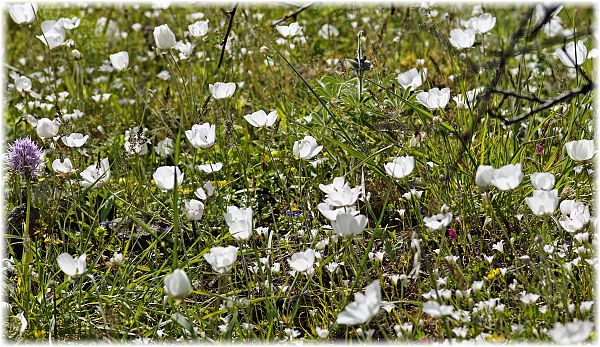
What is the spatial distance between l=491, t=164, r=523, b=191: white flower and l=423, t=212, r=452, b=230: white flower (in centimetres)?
15

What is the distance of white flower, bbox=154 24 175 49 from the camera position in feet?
8.66

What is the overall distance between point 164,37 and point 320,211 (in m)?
0.88

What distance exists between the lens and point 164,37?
266 cm

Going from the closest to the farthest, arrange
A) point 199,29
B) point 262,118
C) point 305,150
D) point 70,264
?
point 70,264
point 305,150
point 262,118
point 199,29

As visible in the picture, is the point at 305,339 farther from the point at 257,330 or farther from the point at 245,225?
the point at 245,225

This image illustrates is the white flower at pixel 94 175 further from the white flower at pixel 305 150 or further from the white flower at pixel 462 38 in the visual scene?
the white flower at pixel 462 38

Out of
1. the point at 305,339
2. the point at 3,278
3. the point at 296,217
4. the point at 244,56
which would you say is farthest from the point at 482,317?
the point at 244,56

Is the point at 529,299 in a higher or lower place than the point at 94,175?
lower

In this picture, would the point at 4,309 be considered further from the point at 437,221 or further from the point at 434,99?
the point at 434,99

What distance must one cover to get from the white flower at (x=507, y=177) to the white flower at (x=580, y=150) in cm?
31

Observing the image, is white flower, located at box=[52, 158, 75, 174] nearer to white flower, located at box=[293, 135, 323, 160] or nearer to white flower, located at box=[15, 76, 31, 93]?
white flower, located at box=[293, 135, 323, 160]

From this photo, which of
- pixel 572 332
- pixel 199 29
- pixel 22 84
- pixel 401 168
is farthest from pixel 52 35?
pixel 572 332

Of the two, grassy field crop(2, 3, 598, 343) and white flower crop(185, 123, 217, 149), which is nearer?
grassy field crop(2, 3, 598, 343)

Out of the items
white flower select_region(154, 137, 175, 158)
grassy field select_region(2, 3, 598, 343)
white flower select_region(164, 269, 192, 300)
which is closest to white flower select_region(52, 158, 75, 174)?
grassy field select_region(2, 3, 598, 343)
